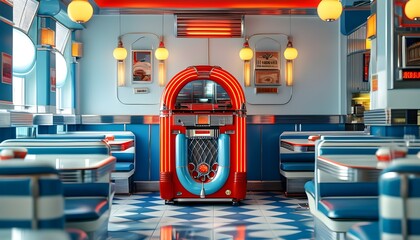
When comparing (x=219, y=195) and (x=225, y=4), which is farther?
(x=225, y=4)

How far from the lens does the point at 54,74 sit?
7.85m

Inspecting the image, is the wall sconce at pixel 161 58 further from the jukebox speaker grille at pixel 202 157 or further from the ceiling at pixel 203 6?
the jukebox speaker grille at pixel 202 157

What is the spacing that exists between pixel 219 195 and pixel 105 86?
3.16 meters

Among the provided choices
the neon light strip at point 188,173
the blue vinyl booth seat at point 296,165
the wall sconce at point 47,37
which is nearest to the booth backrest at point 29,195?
the neon light strip at point 188,173

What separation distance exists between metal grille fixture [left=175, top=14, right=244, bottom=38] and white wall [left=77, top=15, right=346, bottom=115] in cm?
18

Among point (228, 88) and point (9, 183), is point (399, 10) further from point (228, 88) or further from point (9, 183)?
point (9, 183)

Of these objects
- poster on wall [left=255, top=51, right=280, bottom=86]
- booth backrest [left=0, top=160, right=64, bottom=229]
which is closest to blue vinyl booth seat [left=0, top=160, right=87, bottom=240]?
booth backrest [left=0, top=160, right=64, bottom=229]

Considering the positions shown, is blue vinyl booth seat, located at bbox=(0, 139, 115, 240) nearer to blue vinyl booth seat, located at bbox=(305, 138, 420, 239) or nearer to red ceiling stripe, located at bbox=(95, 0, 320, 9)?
blue vinyl booth seat, located at bbox=(305, 138, 420, 239)

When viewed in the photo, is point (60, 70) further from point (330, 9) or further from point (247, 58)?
point (330, 9)

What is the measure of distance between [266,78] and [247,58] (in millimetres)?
592

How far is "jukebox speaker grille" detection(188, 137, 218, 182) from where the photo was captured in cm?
739

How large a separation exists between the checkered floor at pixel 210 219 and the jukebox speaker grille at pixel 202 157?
0.46 m

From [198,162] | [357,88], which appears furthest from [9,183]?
[357,88]

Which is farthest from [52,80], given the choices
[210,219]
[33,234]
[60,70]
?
[33,234]
